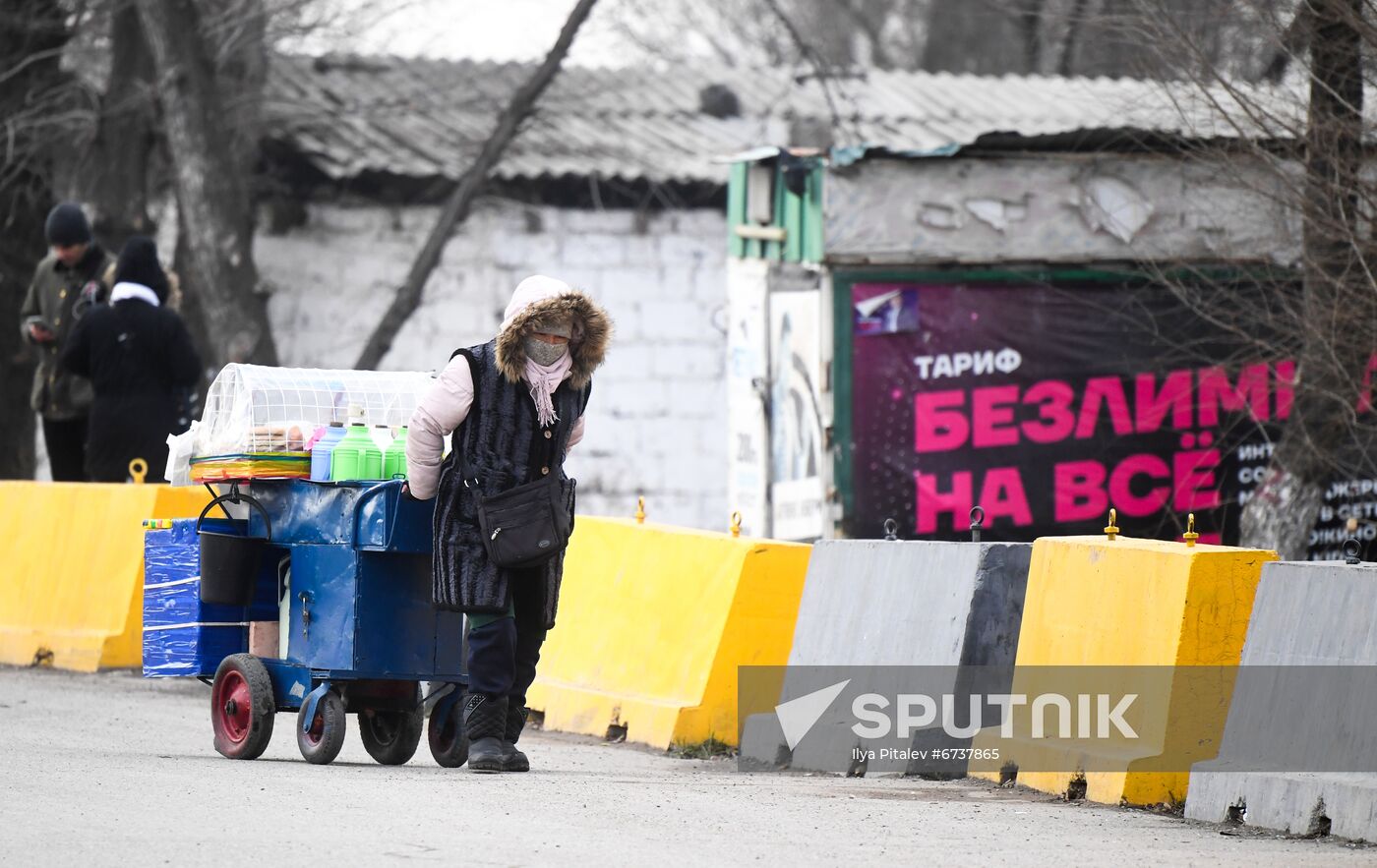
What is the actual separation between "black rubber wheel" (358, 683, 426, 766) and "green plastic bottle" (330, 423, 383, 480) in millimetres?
924

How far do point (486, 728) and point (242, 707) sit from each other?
1068mm

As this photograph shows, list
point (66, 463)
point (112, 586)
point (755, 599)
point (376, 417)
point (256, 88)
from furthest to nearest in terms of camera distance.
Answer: point (256, 88)
point (66, 463)
point (112, 586)
point (755, 599)
point (376, 417)

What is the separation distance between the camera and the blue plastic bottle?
8461 mm

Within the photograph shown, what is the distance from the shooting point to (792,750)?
9148mm

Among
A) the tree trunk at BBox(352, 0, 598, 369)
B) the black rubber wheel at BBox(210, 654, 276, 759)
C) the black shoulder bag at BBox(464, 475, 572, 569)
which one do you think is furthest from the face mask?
the tree trunk at BBox(352, 0, 598, 369)

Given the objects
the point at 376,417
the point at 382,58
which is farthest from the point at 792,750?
the point at 382,58

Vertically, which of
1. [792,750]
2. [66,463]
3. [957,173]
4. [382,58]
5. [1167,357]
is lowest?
[792,750]

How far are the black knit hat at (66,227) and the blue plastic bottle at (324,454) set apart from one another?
5454 mm

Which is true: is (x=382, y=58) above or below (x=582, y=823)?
above

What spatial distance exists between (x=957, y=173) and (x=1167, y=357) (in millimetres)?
1844


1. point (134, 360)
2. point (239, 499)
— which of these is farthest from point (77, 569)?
point (239, 499)

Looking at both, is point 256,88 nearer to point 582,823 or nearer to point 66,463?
point 66,463

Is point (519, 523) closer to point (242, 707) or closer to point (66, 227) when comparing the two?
point (242, 707)

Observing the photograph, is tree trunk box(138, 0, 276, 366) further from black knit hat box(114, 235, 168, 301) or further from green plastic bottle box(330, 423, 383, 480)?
green plastic bottle box(330, 423, 383, 480)
